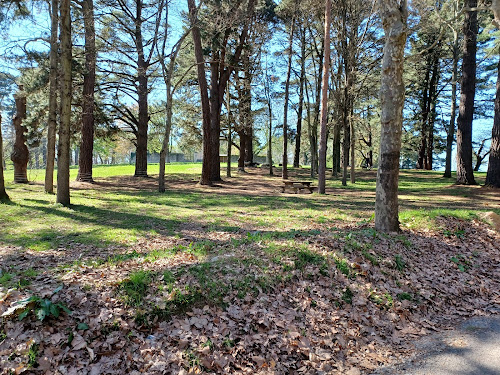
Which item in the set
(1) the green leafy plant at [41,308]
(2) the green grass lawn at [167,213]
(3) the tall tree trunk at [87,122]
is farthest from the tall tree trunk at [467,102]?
(3) the tall tree trunk at [87,122]

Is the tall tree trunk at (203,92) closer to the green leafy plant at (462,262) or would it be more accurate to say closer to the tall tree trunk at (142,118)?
the tall tree trunk at (142,118)

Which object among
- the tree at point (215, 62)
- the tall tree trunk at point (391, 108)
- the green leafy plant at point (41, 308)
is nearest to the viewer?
the green leafy plant at point (41, 308)

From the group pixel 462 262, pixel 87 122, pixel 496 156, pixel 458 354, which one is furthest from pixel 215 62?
pixel 458 354

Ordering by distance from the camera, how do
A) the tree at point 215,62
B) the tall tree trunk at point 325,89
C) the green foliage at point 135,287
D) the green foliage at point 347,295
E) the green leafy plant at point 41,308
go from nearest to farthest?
the green leafy plant at point 41,308 < the green foliage at point 135,287 < the green foliage at point 347,295 < the tall tree trunk at point 325,89 < the tree at point 215,62

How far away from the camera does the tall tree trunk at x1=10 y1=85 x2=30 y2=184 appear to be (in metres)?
14.0

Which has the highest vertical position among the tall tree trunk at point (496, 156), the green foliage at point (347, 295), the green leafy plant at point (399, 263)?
the tall tree trunk at point (496, 156)

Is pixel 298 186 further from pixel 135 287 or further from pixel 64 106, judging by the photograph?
pixel 135 287

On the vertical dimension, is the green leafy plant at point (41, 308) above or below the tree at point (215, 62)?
below

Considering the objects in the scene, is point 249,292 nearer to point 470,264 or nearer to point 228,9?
point 470,264

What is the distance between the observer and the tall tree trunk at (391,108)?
6.00m

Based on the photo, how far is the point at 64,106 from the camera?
8938 millimetres

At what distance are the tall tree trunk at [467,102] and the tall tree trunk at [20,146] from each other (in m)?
19.7

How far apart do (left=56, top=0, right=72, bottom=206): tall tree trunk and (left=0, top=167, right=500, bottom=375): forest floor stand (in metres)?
1.68

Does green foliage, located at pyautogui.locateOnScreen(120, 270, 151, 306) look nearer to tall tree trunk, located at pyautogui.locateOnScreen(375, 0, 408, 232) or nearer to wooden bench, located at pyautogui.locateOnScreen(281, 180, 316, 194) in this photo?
tall tree trunk, located at pyautogui.locateOnScreen(375, 0, 408, 232)
